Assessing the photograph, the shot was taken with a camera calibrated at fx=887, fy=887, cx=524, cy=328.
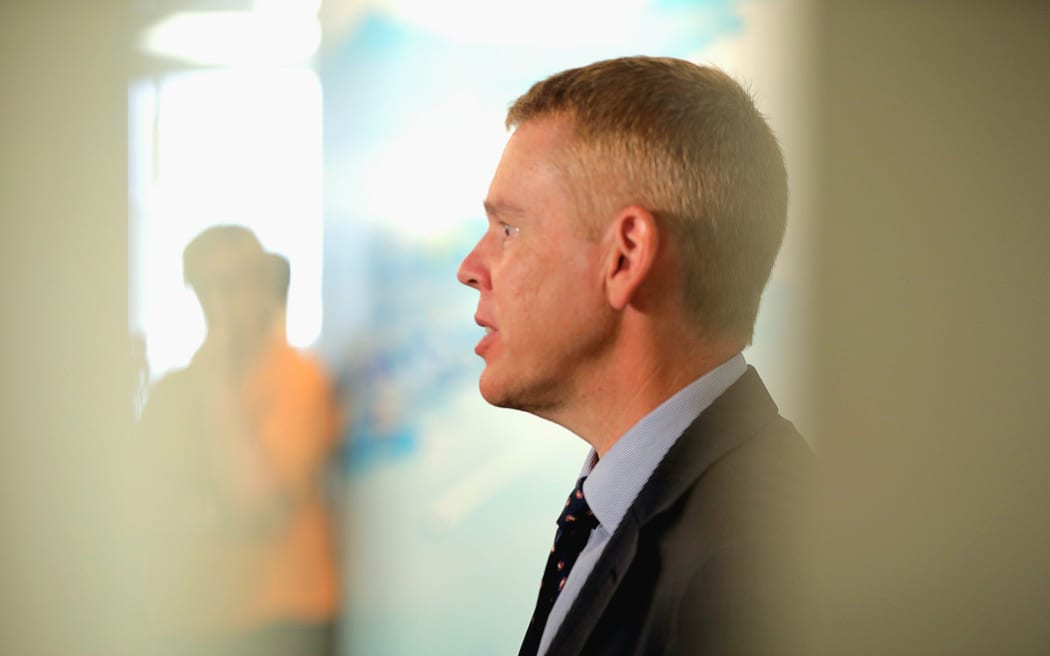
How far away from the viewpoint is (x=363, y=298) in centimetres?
107

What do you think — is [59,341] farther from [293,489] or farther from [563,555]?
[563,555]

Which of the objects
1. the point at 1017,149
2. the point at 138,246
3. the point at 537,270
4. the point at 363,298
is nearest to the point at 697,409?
the point at 537,270

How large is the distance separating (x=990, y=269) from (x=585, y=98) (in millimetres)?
321

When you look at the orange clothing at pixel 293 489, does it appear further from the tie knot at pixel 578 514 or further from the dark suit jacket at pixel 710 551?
the dark suit jacket at pixel 710 551

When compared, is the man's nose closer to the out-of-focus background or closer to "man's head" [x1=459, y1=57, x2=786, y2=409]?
"man's head" [x1=459, y1=57, x2=786, y2=409]

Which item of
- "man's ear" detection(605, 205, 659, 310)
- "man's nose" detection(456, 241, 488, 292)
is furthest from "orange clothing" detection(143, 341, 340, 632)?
"man's ear" detection(605, 205, 659, 310)

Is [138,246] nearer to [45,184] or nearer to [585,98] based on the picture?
[45,184]

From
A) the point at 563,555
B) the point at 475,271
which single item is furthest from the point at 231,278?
the point at 563,555

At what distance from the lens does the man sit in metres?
0.59

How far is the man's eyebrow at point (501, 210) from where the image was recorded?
0.68 meters

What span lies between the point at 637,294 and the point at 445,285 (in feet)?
1.60

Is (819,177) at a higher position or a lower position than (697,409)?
higher

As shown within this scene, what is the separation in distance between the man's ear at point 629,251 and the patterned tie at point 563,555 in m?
0.16

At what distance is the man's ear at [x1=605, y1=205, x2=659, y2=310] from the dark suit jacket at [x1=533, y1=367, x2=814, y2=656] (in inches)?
4.0
